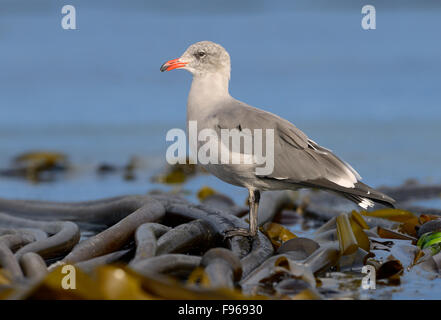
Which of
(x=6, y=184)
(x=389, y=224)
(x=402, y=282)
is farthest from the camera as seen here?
(x=6, y=184)

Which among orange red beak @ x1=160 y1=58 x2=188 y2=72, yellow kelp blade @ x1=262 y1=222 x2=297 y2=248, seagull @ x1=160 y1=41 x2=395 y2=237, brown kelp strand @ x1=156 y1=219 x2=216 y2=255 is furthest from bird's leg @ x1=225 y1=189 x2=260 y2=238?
orange red beak @ x1=160 y1=58 x2=188 y2=72

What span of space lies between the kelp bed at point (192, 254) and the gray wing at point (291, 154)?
0.29 meters

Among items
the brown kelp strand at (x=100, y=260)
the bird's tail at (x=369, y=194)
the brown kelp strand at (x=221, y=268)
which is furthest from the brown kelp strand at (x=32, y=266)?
the bird's tail at (x=369, y=194)

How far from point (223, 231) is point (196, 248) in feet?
0.86

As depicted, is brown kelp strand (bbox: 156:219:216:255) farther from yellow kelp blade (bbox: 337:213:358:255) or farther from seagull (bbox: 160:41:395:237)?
yellow kelp blade (bbox: 337:213:358:255)

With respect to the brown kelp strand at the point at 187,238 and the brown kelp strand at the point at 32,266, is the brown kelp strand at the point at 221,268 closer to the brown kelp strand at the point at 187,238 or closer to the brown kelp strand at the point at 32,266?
the brown kelp strand at the point at 187,238

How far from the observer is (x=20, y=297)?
2.80 meters

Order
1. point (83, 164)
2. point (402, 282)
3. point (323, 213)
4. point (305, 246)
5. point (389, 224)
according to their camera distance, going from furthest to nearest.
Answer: point (83, 164) < point (323, 213) < point (389, 224) < point (305, 246) < point (402, 282)

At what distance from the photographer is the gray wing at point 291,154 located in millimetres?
4180

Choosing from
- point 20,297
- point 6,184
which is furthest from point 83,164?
point 20,297

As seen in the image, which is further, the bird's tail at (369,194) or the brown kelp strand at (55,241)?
the bird's tail at (369,194)

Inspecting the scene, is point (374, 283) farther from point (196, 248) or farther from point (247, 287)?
point (196, 248)
